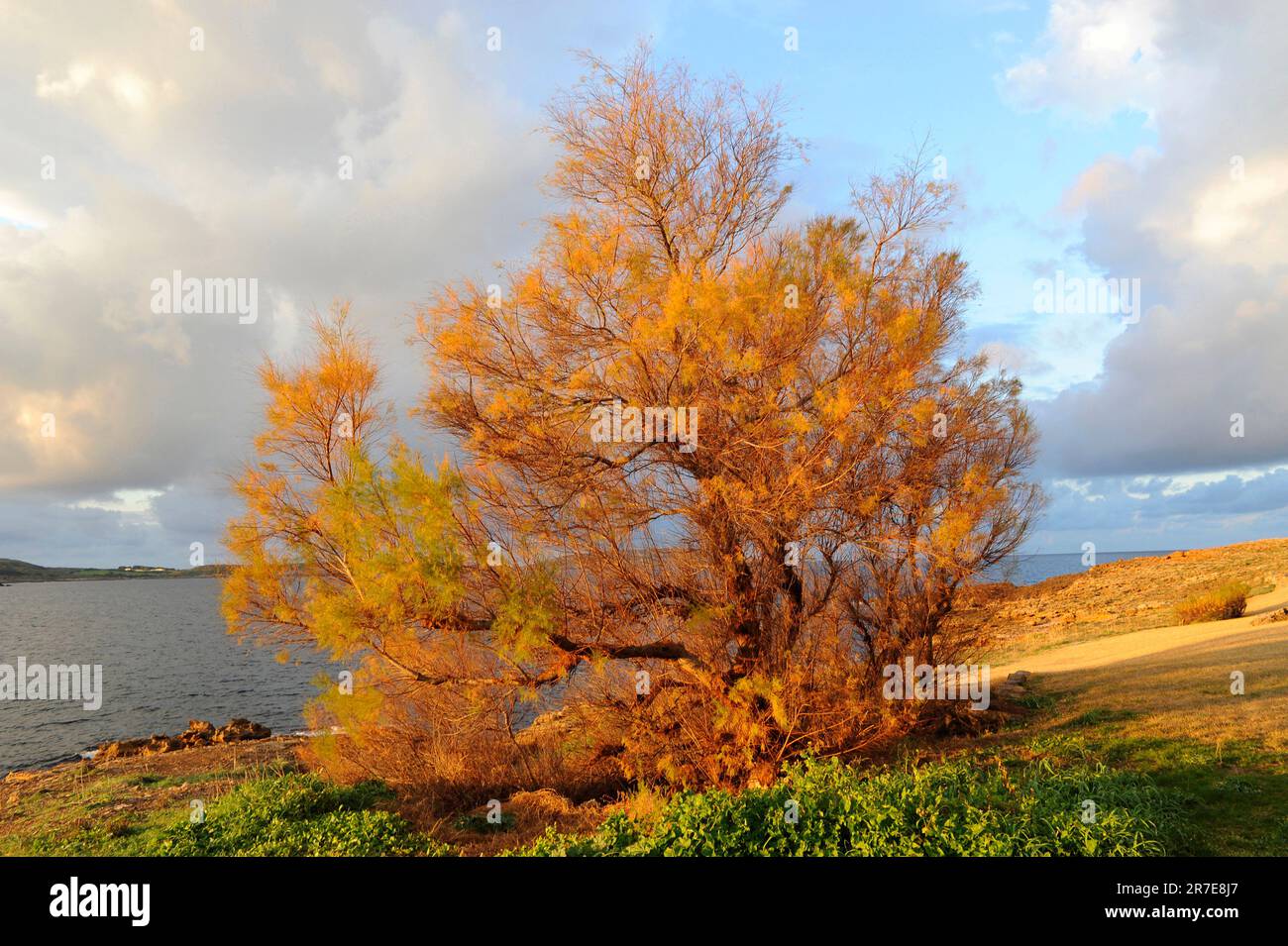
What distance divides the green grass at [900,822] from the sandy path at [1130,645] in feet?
34.7

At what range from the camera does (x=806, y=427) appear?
8289mm

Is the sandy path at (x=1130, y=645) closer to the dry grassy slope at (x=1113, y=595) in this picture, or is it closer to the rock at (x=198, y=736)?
the dry grassy slope at (x=1113, y=595)

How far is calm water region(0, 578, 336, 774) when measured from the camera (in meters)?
23.6

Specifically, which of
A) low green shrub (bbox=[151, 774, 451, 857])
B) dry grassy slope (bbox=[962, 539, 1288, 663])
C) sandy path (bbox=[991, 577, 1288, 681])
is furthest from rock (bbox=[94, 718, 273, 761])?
sandy path (bbox=[991, 577, 1288, 681])

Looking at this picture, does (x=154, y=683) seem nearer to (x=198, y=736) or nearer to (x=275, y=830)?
(x=198, y=736)

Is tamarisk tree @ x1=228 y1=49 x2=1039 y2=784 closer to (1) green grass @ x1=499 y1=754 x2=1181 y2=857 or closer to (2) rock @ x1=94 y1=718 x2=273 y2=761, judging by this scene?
(1) green grass @ x1=499 y1=754 x2=1181 y2=857

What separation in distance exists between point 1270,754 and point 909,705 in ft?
13.2

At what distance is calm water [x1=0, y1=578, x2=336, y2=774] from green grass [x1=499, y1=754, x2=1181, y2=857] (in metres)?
6.91

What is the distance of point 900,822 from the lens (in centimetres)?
533

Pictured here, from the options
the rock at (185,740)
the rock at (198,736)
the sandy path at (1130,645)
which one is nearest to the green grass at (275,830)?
the rock at (185,740)
